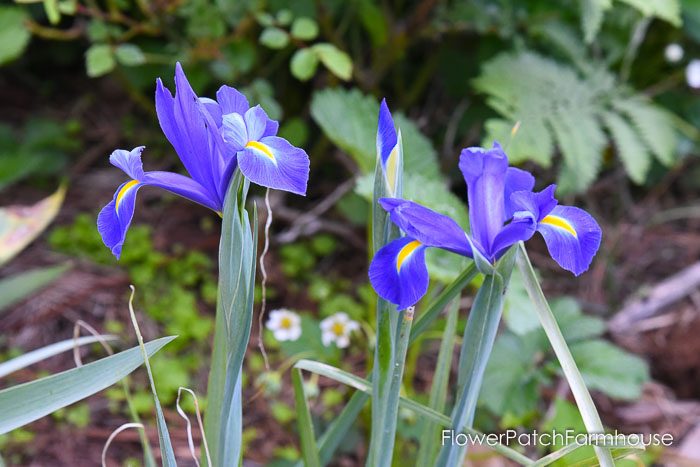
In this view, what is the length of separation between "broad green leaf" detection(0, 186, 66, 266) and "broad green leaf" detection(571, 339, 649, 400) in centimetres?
124

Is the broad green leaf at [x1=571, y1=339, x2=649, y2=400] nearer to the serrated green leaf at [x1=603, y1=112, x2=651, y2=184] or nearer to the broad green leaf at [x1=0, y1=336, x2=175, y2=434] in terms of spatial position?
the serrated green leaf at [x1=603, y1=112, x2=651, y2=184]

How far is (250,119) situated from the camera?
28.7 inches

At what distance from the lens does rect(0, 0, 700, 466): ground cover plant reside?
2.57ft

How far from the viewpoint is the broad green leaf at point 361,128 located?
1638 millimetres

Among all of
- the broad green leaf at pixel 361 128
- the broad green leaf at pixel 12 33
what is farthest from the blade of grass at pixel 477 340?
the broad green leaf at pixel 12 33

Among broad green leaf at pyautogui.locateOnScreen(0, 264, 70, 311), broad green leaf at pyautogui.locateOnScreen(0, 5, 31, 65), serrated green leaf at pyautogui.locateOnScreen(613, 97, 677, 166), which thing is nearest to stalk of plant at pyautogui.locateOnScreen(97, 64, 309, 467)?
broad green leaf at pyautogui.locateOnScreen(0, 264, 70, 311)

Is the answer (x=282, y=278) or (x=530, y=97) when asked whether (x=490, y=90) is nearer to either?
(x=530, y=97)

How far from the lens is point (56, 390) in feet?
2.72

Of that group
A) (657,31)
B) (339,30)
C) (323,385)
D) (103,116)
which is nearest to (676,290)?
(657,31)

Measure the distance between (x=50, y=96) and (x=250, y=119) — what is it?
2.31 meters

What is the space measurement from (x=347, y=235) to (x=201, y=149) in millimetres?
1465

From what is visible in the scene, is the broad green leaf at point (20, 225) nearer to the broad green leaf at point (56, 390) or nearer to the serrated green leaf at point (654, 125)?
the broad green leaf at point (56, 390)

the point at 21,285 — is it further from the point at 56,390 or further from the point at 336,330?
the point at 56,390

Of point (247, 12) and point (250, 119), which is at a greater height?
point (250, 119)
